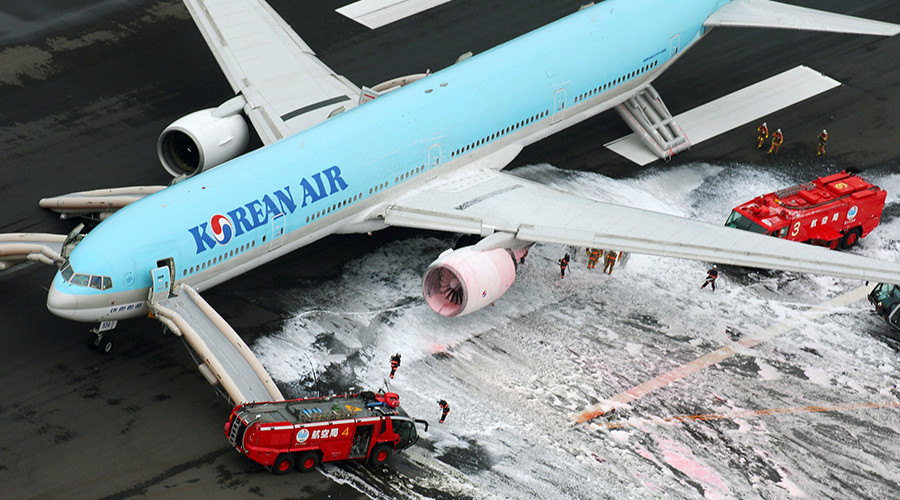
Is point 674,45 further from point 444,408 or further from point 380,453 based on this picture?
point 380,453

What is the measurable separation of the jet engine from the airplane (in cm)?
6

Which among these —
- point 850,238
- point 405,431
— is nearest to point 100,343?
point 405,431

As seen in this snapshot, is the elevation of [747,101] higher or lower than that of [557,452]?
higher

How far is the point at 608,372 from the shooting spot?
120 feet

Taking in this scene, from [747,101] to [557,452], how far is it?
79.3 ft

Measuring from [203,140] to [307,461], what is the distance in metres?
14.8

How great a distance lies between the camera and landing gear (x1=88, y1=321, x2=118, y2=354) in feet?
115

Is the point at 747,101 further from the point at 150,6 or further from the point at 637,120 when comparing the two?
the point at 150,6

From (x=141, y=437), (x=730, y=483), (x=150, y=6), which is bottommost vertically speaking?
(x=730, y=483)

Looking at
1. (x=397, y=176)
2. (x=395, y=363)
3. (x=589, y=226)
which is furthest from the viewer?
(x=397, y=176)

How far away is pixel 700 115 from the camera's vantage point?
50.8 metres

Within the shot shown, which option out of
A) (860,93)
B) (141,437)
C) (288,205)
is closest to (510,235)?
(288,205)

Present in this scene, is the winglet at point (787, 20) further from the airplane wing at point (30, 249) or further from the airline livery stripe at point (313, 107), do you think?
the airplane wing at point (30, 249)

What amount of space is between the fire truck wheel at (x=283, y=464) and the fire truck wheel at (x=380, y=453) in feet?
7.14
